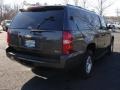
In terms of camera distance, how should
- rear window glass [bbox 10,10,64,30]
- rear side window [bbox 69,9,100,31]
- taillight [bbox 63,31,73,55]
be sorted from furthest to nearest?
rear side window [bbox 69,9,100,31], rear window glass [bbox 10,10,64,30], taillight [bbox 63,31,73,55]

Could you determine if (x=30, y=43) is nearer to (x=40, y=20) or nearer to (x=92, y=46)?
(x=40, y=20)

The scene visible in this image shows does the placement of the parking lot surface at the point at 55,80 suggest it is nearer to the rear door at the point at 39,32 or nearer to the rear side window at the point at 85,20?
the rear door at the point at 39,32

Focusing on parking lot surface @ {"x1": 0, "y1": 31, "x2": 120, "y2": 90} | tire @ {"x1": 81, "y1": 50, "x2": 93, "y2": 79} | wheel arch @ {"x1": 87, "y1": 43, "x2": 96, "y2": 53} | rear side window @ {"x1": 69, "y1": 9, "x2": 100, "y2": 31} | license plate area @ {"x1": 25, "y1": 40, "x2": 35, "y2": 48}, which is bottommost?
parking lot surface @ {"x1": 0, "y1": 31, "x2": 120, "y2": 90}

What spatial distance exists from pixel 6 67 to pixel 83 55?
2903mm

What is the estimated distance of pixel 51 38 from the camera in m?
5.43

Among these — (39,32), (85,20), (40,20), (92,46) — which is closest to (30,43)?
(39,32)

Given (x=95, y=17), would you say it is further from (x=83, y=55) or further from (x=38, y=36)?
(x=38, y=36)

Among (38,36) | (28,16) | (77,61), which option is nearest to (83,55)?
(77,61)

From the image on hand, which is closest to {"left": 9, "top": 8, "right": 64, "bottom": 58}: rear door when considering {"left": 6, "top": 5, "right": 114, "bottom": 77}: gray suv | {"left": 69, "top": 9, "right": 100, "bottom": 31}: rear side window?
{"left": 6, "top": 5, "right": 114, "bottom": 77}: gray suv

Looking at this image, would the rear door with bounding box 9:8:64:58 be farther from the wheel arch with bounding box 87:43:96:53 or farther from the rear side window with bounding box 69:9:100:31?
the wheel arch with bounding box 87:43:96:53

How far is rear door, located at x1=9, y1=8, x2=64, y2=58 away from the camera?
5.43 m

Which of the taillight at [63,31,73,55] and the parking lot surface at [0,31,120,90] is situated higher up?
the taillight at [63,31,73,55]

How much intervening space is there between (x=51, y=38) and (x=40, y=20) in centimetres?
62

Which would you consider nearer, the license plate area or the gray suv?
the gray suv
